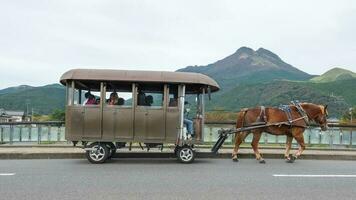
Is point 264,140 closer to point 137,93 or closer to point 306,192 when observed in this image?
point 137,93

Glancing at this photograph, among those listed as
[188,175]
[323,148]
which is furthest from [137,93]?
[323,148]

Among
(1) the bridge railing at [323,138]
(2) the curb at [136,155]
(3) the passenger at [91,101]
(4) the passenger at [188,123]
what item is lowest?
(2) the curb at [136,155]

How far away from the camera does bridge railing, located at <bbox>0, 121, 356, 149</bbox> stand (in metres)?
16.3

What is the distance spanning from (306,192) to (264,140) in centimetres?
881

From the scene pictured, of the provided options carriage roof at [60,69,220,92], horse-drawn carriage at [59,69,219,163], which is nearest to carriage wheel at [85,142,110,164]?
horse-drawn carriage at [59,69,219,163]

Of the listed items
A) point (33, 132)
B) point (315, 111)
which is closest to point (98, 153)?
point (33, 132)

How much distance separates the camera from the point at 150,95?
13297 millimetres

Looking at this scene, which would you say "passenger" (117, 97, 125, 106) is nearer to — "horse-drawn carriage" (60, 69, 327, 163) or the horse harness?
"horse-drawn carriage" (60, 69, 327, 163)

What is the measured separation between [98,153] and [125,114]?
125cm

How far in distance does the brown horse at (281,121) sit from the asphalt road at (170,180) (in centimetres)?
69

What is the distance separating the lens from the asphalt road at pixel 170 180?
8211 millimetres

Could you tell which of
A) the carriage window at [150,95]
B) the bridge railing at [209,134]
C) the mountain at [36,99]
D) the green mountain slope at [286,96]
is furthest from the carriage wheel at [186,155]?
the mountain at [36,99]

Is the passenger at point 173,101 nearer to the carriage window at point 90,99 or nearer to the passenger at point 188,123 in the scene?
the passenger at point 188,123

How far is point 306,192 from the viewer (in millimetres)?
8586
